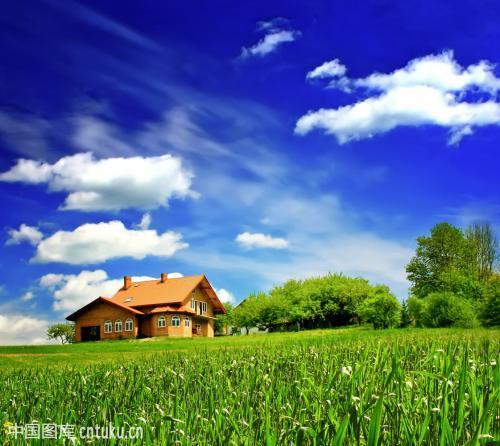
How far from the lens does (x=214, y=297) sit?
2680 inches

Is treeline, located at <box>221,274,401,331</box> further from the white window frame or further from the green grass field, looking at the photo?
the green grass field

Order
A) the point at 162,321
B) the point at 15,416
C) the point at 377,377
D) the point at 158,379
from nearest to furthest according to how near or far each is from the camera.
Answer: the point at 377,377 < the point at 15,416 < the point at 158,379 < the point at 162,321

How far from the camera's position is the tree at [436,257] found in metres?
64.4

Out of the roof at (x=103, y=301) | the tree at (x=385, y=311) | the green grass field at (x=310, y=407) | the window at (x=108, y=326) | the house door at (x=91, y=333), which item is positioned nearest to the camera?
the green grass field at (x=310, y=407)

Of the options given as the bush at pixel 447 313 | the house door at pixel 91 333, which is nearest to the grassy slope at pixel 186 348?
the bush at pixel 447 313

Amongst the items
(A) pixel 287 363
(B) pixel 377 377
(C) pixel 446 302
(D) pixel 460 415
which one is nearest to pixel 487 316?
(C) pixel 446 302

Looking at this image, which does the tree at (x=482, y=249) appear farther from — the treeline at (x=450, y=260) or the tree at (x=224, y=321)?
the tree at (x=224, y=321)

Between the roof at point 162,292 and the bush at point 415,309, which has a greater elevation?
the roof at point 162,292

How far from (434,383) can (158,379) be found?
428cm

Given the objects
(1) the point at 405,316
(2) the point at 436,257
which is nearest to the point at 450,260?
(2) the point at 436,257

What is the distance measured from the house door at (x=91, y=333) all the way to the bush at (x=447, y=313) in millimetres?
40630

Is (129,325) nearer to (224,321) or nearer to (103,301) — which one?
(103,301)

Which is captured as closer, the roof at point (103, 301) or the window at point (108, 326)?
the roof at point (103, 301)

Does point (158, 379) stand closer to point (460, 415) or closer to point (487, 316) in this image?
point (460, 415)
